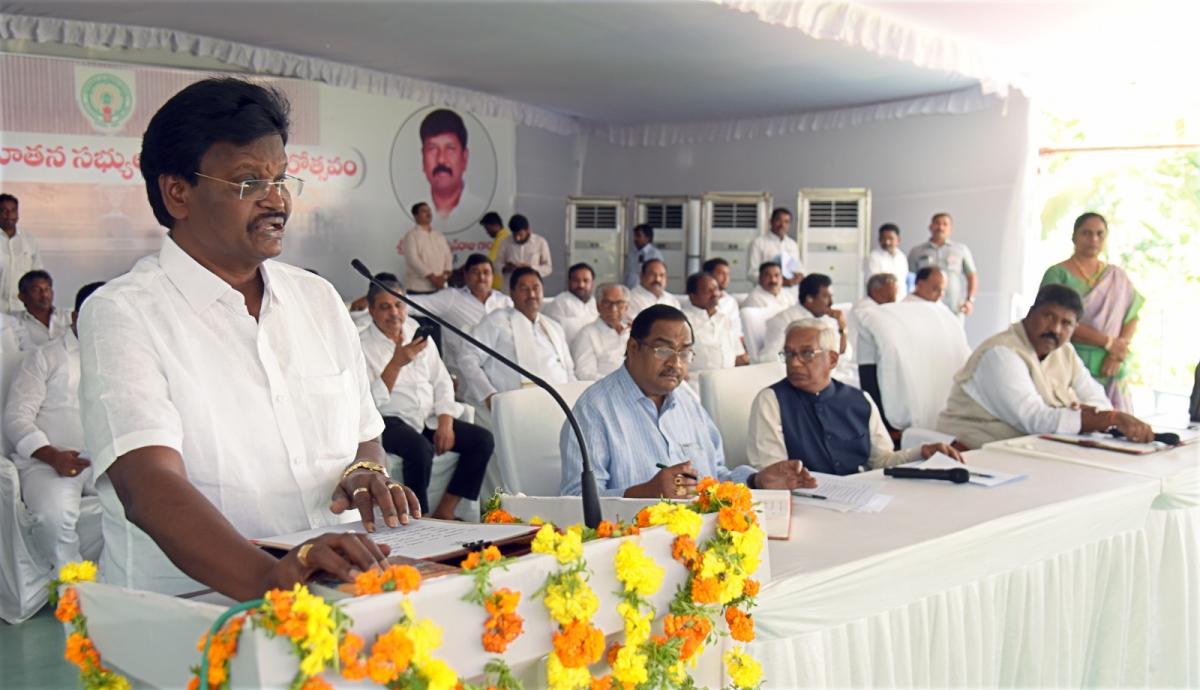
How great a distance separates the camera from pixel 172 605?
3.29 ft

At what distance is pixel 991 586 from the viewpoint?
2.18 m

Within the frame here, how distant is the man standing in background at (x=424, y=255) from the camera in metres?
9.66

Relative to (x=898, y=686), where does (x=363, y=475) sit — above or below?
above

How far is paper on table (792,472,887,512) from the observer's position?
229 cm

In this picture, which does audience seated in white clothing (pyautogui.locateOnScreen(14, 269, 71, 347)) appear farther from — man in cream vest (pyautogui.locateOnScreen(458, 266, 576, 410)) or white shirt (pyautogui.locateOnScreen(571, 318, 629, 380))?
white shirt (pyautogui.locateOnScreen(571, 318, 629, 380))

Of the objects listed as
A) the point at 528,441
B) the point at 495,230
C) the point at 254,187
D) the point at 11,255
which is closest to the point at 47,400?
the point at 528,441

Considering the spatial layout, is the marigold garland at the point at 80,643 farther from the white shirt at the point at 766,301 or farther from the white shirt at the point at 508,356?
the white shirt at the point at 766,301

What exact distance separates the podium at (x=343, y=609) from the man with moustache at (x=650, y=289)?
5.54 m

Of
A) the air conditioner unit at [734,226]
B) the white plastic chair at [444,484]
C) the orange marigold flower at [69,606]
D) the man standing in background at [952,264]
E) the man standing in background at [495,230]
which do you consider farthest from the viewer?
the man standing in background at [495,230]

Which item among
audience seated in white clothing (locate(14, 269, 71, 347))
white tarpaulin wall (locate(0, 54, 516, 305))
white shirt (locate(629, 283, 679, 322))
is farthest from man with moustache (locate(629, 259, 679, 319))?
white tarpaulin wall (locate(0, 54, 516, 305))

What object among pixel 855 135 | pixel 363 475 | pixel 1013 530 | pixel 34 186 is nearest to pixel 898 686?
pixel 1013 530

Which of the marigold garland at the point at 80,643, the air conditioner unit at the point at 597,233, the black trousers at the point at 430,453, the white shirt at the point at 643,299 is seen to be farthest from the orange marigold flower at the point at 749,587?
the air conditioner unit at the point at 597,233

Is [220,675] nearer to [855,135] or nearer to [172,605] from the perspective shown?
[172,605]

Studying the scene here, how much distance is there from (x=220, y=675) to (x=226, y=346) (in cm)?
54
